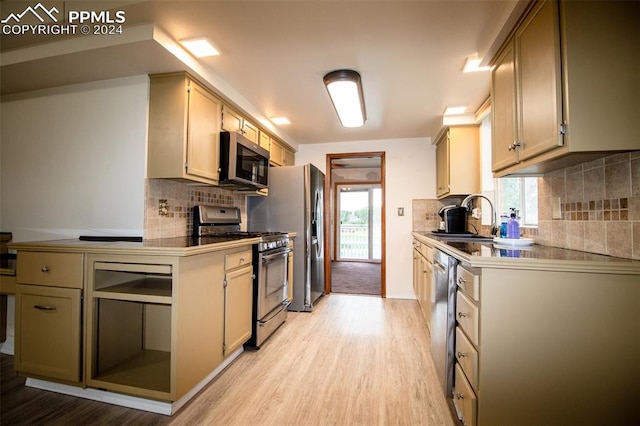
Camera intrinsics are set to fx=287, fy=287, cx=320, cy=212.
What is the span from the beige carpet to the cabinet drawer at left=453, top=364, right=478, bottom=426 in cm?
272

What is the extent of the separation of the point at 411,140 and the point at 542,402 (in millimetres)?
3526

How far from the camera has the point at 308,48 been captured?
1.97 metres

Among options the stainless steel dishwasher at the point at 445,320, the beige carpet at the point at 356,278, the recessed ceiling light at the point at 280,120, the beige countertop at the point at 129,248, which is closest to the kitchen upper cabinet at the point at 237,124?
the recessed ceiling light at the point at 280,120

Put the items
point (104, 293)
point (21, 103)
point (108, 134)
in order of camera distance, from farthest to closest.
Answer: point (21, 103)
point (108, 134)
point (104, 293)

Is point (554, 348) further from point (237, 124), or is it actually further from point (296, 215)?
point (237, 124)

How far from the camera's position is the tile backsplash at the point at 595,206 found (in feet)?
4.09

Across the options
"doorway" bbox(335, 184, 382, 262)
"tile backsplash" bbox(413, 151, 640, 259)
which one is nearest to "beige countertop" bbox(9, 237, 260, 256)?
"tile backsplash" bbox(413, 151, 640, 259)

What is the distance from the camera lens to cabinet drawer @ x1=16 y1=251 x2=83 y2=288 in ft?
5.62

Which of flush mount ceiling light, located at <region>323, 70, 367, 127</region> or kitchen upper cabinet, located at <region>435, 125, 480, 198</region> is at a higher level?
flush mount ceiling light, located at <region>323, 70, 367, 127</region>

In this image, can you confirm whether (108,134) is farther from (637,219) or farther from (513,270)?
(637,219)

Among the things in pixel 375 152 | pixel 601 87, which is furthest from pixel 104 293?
pixel 375 152

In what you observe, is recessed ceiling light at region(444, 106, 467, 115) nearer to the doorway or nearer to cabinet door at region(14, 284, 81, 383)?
cabinet door at region(14, 284, 81, 383)

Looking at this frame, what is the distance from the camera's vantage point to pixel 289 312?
3.42 meters

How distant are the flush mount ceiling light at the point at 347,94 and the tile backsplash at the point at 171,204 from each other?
152 centimetres
